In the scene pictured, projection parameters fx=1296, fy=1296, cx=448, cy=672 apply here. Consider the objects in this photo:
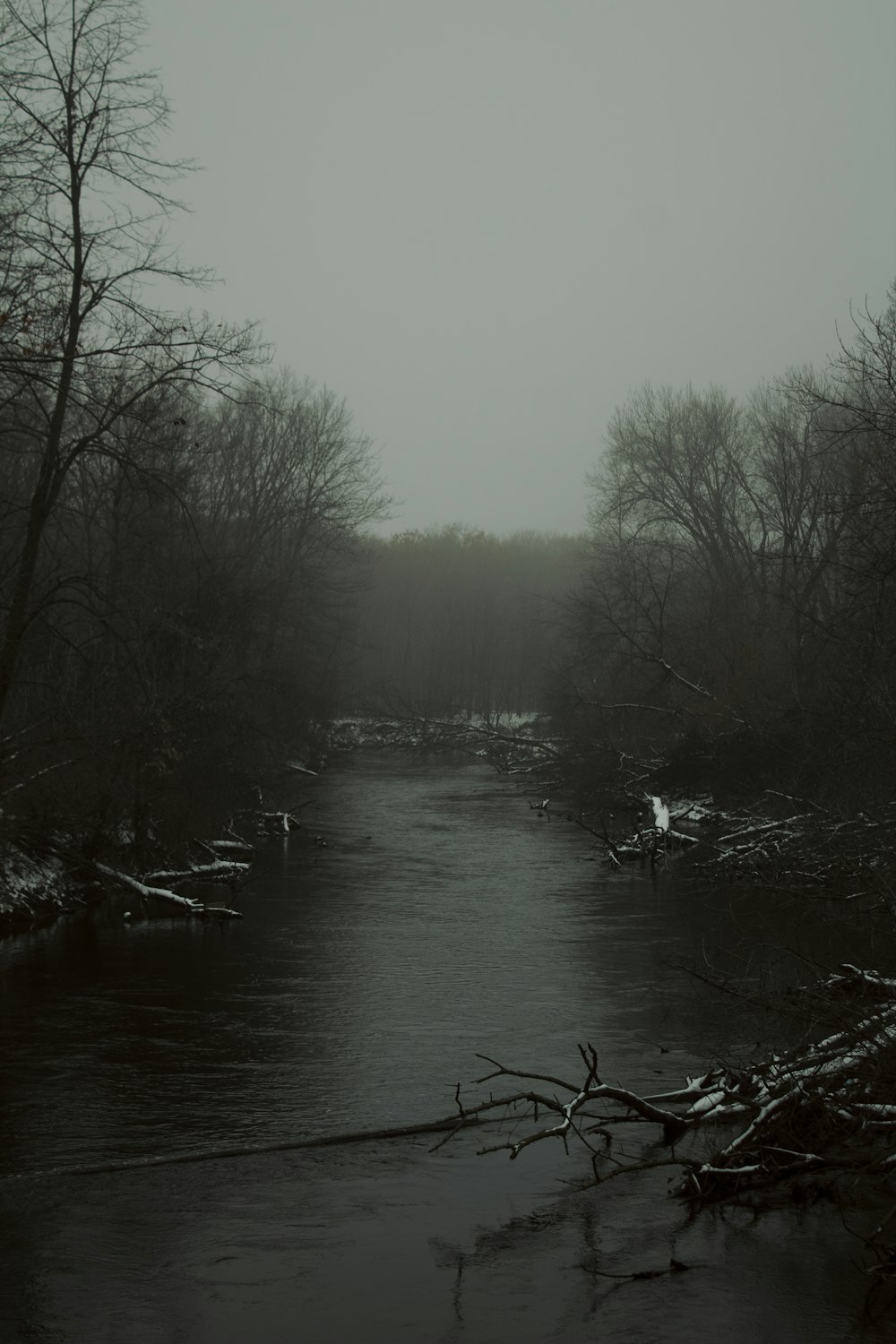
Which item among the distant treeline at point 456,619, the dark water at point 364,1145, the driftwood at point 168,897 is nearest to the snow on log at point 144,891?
the driftwood at point 168,897

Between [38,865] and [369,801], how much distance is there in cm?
1430

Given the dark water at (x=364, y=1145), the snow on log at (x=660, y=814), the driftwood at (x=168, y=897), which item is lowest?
the dark water at (x=364, y=1145)

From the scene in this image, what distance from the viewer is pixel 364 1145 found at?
29.2 feet

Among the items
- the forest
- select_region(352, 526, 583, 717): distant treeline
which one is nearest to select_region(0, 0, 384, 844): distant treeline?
the forest

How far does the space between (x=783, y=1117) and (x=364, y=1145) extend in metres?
2.90

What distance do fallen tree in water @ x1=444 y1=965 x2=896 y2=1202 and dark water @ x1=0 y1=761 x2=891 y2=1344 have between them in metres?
0.25

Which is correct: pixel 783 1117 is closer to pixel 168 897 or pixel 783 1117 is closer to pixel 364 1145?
pixel 364 1145

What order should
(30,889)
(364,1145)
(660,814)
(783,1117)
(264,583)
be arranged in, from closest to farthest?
(783,1117) → (364,1145) → (30,889) → (660,814) → (264,583)

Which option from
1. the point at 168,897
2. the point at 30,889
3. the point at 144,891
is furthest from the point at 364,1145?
the point at 30,889

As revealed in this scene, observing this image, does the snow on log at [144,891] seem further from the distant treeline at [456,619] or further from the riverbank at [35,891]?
the distant treeline at [456,619]

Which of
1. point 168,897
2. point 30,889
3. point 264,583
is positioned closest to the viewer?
point 30,889

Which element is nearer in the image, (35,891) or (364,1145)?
(364,1145)

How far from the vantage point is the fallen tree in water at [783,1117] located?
24.5 feet

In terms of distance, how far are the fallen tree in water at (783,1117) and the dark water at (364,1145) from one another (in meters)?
0.25
